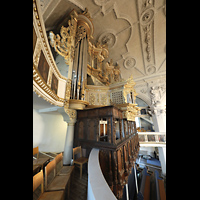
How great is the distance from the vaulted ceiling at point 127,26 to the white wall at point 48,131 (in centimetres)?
467

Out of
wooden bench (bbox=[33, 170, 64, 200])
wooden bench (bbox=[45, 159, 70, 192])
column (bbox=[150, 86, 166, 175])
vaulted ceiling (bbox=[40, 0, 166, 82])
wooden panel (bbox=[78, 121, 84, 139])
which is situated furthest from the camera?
column (bbox=[150, 86, 166, 175])

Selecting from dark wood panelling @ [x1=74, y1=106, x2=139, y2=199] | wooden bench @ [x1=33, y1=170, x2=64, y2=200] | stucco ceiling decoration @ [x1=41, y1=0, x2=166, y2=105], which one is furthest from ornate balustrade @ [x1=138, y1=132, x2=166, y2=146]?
wooden bench @ [x1=33, y1=170, x2=64, y2=200]

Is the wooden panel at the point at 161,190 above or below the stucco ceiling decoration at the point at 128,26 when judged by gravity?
below

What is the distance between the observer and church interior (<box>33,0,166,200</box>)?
190 cm

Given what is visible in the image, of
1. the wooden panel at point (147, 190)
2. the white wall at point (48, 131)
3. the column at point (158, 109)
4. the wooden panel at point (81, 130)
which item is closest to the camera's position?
the wooden panel at point (81, 130)

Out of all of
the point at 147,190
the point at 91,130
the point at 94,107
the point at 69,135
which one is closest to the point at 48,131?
the point at 69,135

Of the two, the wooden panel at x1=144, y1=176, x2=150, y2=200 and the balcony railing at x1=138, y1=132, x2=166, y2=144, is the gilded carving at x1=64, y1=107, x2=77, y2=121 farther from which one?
the balcony railing at x1=138, y1=132, x2=166, y2=144

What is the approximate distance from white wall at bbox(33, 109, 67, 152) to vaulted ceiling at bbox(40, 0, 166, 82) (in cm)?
467

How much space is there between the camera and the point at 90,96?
180 inches

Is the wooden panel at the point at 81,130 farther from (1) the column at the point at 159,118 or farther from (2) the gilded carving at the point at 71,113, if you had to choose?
(1) the column at the point at 159,118

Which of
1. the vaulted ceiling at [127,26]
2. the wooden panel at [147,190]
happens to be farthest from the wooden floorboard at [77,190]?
the vaulted ceiling at [127,26]

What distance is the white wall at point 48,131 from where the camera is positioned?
4.05m
